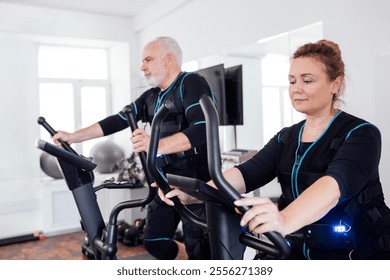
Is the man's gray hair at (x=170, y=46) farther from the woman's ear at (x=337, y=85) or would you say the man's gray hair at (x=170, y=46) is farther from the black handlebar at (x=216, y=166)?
the black handlebar at (x=216, y=166)

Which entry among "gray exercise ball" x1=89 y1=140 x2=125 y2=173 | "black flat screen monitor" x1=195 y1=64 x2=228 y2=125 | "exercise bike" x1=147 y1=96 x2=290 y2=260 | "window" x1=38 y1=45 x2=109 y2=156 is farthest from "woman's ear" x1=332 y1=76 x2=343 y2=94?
"window" x1=38 y1=45 x2=109 y2=156

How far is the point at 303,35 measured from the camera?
2.73m

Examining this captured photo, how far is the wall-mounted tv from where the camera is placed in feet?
10.9

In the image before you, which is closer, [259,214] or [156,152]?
[259,214]

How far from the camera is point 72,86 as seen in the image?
5566 millimetres

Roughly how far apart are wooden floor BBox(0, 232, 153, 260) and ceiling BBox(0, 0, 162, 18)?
2.88 m

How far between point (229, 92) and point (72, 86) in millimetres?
3033

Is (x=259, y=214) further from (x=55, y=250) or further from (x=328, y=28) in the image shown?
(x=55, y=250)

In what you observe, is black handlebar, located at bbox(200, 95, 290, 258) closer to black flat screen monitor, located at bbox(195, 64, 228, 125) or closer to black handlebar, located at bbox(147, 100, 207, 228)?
black handlebar, located at bbox(147, 100, 207, 228)

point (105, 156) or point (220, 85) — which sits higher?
point (220, 85)

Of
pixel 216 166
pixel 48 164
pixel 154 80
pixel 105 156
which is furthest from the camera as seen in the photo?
pixel 105 156

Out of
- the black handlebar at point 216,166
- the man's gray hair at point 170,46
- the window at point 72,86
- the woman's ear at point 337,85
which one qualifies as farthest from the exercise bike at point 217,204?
the window at point 72,86

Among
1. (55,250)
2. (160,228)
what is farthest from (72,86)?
(160,228)

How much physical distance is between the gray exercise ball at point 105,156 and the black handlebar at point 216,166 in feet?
14.6
